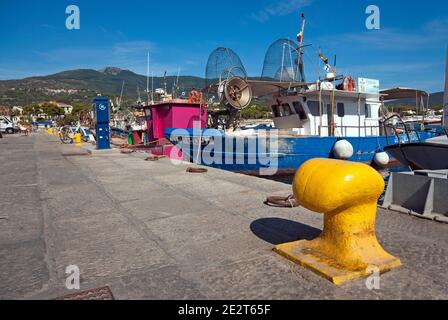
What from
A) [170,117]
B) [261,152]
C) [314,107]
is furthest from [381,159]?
[170,117]

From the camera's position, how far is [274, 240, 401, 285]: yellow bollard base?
2584 mm

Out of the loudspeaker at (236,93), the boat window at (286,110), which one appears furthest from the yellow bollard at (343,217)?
the boat window at (286,110)

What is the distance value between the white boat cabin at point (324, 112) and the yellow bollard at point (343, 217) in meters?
10.5

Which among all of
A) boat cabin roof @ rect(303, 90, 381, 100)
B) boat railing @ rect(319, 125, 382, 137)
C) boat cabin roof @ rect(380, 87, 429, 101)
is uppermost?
boat cabin roof @ rect(380, 87, 429, 101)

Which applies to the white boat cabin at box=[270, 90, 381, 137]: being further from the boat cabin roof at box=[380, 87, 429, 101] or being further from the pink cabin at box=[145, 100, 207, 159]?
the pink cabin at box=[145, 100, 207, 159]

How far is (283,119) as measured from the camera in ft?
48.6

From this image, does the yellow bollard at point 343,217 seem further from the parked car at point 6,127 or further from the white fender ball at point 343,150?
the parked car at point 6,127

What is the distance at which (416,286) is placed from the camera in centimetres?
249

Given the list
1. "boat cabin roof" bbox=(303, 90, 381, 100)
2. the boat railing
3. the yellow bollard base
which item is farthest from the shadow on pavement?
the boat railing

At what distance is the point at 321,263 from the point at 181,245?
4.80 feet

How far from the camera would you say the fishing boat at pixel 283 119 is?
1157 cm
